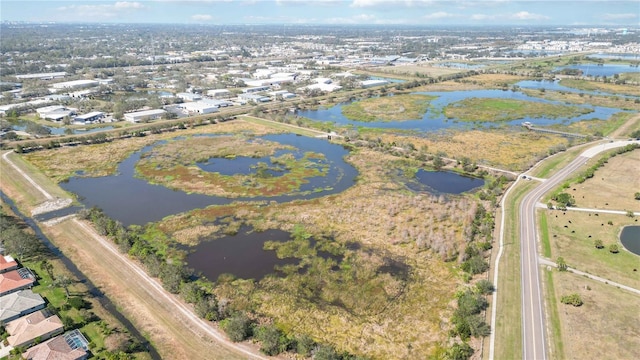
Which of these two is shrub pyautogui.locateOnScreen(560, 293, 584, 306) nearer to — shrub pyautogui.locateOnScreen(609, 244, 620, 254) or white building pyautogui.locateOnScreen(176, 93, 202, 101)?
shrub pyautogui.locateOnScreen(609, 244, 620, 254)

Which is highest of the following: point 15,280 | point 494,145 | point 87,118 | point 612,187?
point 87,118

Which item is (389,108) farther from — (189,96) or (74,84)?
(74,84)

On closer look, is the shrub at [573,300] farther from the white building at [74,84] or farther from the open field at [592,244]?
the white building at [74,84]

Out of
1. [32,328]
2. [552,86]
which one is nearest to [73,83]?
[32,328]

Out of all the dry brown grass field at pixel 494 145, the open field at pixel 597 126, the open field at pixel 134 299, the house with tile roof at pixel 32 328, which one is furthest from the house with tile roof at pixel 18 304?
the open field at pixel 597 126

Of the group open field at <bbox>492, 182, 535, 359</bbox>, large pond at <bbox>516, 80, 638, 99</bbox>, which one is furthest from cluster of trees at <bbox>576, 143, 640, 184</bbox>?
large pond at <bbox>516, 80, 638, 99</bbox>

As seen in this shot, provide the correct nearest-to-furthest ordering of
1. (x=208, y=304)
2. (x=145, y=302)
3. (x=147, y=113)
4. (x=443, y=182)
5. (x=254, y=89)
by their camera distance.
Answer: (x=208, y=304)
(x=145, y=302)
(x=443, y=182)
(x=147, y=113)
(x=254, y=89)
